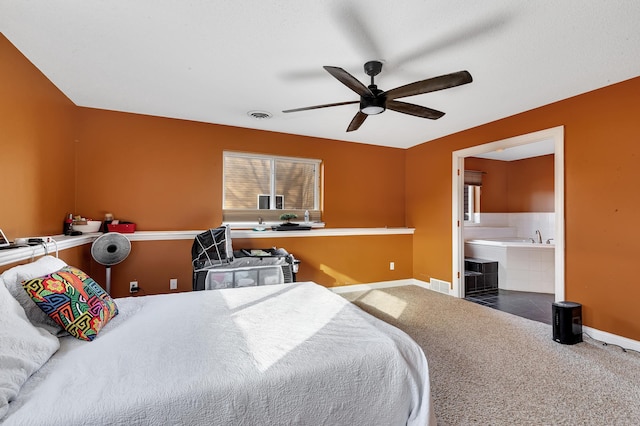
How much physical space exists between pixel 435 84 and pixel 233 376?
7.17 feet

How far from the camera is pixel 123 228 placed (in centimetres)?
359

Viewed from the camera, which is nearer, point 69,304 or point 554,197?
point 69,304

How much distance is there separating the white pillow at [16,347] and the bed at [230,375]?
0.07 feet

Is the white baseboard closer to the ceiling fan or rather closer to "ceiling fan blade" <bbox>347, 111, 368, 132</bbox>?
the ceiling fan

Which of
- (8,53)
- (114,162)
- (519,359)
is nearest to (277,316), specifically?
(519,359)

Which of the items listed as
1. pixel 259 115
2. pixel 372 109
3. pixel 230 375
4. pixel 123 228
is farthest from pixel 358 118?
pixel 123 228

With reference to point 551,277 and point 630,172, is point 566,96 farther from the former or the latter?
point 551,277

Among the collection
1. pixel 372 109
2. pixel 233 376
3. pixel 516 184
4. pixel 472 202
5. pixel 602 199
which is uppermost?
pixel 372 109

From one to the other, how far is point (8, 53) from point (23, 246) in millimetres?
1451

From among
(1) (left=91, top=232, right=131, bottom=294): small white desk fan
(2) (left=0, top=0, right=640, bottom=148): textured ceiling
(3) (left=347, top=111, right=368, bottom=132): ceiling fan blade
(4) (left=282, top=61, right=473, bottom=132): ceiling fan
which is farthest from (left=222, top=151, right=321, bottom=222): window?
(4) (left=282, top=61, right=473, bottom=132): ceiling fan

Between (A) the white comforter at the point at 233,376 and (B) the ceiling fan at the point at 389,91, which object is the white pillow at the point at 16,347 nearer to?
(A) the white comforter at the point at 233,376

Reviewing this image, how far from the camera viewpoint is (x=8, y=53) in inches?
89.0

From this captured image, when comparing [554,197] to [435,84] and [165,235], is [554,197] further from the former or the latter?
[165,235]

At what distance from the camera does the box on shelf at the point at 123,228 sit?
11.6ft
